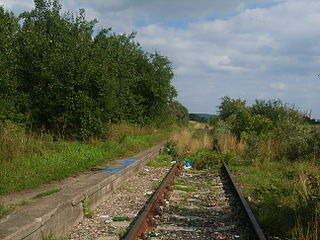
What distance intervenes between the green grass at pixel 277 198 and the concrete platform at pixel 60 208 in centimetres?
329

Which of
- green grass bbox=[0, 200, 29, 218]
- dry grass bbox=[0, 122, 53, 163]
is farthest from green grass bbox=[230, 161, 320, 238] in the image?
dry grass bbox=[0, 122, 53, 163]

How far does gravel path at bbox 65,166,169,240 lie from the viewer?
258 inches

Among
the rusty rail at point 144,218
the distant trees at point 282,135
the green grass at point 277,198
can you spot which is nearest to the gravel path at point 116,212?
the rusty rail at point 144,218

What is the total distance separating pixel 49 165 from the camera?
10703 millimetres

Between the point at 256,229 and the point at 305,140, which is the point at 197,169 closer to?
the point at 305,140

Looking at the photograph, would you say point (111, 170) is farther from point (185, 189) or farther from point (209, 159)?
point (209, 159)

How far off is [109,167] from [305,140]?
26.5 feet

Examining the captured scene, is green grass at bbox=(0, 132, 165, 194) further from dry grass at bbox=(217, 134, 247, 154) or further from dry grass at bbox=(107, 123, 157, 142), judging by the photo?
dry grass at bbox=(217, 134, 247, 154)

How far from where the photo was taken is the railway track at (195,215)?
20.8 ft

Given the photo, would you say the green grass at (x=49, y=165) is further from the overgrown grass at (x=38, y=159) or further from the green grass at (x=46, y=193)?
the green grass at (x=46, y=193)

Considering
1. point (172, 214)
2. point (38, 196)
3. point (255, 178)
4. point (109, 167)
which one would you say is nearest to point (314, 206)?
point (172, 214)

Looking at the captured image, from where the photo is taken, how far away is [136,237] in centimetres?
602

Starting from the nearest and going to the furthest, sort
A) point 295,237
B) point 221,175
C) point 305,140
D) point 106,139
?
point 295,237
point 221,175
point 305,140
point 106,139

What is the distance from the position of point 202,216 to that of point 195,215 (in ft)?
0.51
